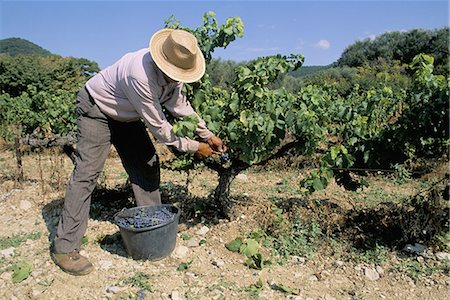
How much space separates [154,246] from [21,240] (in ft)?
4.29

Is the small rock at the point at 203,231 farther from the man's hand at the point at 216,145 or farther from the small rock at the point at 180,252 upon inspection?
the man's hand at the point at 216,145

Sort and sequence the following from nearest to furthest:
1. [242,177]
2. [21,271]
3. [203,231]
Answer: [21,271] → [203,231] → [242,177]

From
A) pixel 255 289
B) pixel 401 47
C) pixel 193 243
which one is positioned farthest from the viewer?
pixel 401 47

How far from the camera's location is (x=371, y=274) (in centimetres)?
304

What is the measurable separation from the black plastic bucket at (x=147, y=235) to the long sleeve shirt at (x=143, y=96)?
0.62 m

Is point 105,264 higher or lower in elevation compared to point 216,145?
lower

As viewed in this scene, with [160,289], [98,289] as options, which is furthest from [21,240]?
[160,289]

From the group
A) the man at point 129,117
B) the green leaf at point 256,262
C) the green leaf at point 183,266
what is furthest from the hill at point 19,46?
the green leaf at point 256,262

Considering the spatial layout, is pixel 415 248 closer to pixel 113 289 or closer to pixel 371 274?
pixel 371 274

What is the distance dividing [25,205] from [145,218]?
183 cm

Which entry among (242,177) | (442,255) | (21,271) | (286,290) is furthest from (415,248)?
(21,271)

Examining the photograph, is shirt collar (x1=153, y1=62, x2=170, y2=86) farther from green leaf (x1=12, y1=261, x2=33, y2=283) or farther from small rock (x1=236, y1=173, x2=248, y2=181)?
small rock (x1=236, y1=173, x2=248, y2=181)

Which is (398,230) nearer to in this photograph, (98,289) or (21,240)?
(98,289)

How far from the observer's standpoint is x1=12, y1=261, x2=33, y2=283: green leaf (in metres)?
2.93
